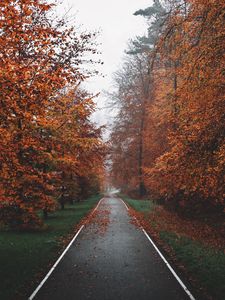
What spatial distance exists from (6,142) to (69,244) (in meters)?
6.13

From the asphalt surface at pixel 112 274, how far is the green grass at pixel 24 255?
2.03ft

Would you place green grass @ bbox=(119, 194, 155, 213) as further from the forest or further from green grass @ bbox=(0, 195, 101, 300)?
green grass @ bbox=(0, 195, 101, 300)

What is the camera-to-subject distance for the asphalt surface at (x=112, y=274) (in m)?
7.93

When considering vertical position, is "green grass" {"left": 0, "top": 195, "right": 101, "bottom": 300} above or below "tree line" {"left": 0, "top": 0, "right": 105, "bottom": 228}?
below

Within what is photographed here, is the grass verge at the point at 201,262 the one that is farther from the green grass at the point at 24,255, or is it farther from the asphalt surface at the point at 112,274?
the green grass at the point at 24,255

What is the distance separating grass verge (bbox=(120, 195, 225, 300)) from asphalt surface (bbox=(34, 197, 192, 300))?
68 cm

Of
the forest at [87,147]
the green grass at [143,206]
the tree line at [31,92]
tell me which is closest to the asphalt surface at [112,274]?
the forest at [87,147]

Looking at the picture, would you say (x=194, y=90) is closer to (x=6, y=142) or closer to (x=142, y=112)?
(x=6, y=142)

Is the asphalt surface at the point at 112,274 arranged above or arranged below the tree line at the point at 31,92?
below

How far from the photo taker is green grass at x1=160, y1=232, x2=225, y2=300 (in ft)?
28.3

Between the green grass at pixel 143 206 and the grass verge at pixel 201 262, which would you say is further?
the green grass at pixel 143 206

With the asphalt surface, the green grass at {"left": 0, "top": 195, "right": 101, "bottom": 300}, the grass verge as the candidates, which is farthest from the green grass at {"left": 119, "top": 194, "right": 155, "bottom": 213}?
the asphalt surface

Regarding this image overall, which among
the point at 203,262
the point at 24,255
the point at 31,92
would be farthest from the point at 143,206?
the point at 31,92

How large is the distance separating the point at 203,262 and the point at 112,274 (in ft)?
10.3
